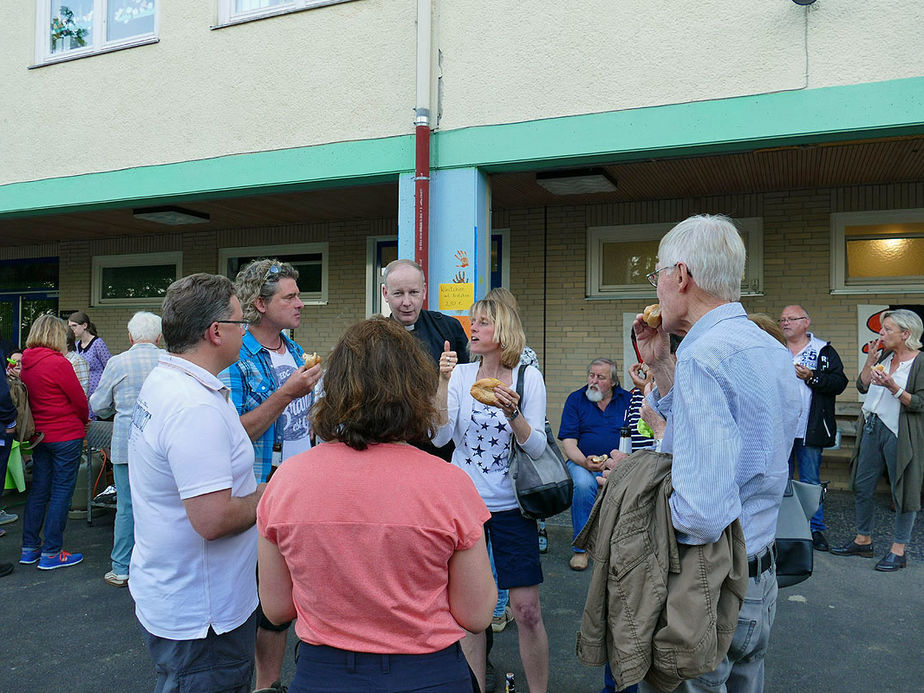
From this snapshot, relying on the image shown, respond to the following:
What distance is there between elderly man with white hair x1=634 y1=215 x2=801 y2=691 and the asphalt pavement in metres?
1.99

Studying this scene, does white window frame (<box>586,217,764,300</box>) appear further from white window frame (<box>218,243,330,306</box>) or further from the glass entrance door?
the glass entrance door

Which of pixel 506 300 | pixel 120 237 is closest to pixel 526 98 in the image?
pixel 506 300

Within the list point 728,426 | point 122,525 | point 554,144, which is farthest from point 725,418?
point 122,525

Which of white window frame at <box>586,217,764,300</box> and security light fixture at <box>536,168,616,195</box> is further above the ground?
security light fixture at <box>536,168,616,195</box>

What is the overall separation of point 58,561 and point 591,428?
185 inches

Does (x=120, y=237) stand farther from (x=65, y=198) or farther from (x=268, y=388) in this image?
(x=268, y=388)

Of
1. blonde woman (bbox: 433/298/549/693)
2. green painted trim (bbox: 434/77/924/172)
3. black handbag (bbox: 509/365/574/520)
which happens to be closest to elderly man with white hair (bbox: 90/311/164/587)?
green painted trim (bbox: 434/77/924/172)

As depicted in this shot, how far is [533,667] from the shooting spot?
10.2 ft

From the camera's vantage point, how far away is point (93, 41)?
8.16 m

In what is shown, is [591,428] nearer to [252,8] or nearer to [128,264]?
[252,8]

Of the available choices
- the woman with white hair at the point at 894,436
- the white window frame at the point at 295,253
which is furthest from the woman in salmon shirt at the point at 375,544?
the white window frame at the point at 295,253

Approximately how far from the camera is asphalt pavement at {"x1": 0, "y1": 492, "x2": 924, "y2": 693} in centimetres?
380

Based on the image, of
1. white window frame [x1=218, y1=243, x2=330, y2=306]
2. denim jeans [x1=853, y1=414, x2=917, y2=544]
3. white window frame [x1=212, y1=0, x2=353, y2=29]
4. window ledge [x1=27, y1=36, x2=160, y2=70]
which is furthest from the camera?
white window frame [x1=218, y1=243, x2=330, y2=306]

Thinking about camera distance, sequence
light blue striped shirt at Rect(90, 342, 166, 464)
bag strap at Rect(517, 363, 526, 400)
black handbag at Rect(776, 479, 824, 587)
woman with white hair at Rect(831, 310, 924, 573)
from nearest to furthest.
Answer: black handbag at Rect(776, 479, 824, 587) → bag strap at Rect(517, 363, 526, 400) → light blue striped shirt at Rect(90, 342, 166, 464) → woman with white hair at Rect(831, 310, 924, 573)
